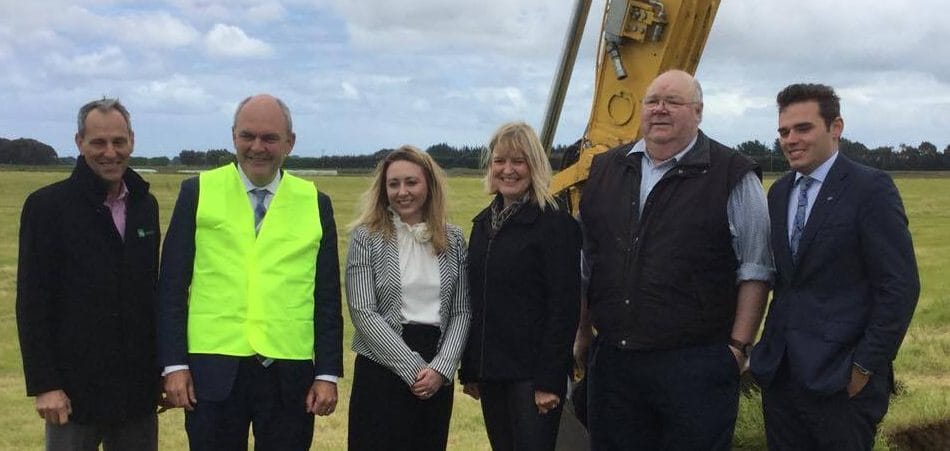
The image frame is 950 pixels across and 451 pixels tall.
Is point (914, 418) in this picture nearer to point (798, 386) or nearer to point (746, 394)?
point (746, 394)

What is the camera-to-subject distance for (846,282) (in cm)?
391

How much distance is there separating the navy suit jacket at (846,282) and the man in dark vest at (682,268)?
0.54 feet

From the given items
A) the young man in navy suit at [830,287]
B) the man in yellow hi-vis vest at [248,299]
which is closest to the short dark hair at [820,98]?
the young man in navy suit at [830,287]

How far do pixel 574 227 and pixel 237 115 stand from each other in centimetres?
141

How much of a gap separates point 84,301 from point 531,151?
184 cm

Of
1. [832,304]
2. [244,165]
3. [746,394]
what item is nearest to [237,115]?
[244,165]

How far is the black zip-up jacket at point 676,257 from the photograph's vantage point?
4.01 metres

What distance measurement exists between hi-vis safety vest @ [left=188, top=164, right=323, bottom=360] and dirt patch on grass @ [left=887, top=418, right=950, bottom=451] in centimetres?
393

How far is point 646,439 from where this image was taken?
4.32 meters

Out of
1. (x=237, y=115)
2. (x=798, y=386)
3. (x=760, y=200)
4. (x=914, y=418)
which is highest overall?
(x=237, y=115)

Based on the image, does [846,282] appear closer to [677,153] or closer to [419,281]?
[677,153]

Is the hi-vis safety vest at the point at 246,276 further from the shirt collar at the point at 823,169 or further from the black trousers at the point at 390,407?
the shirt collar at the point at 823,169

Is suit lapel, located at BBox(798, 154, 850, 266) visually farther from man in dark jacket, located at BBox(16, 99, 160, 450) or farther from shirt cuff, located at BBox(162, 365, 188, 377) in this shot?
man in dark jacket, located at BBox(16, 99, 160, 450)

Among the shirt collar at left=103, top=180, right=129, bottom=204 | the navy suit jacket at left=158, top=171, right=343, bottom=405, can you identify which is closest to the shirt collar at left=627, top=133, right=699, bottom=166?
the navy suit jacket at left=158, top=171, right=343, bottom=405
